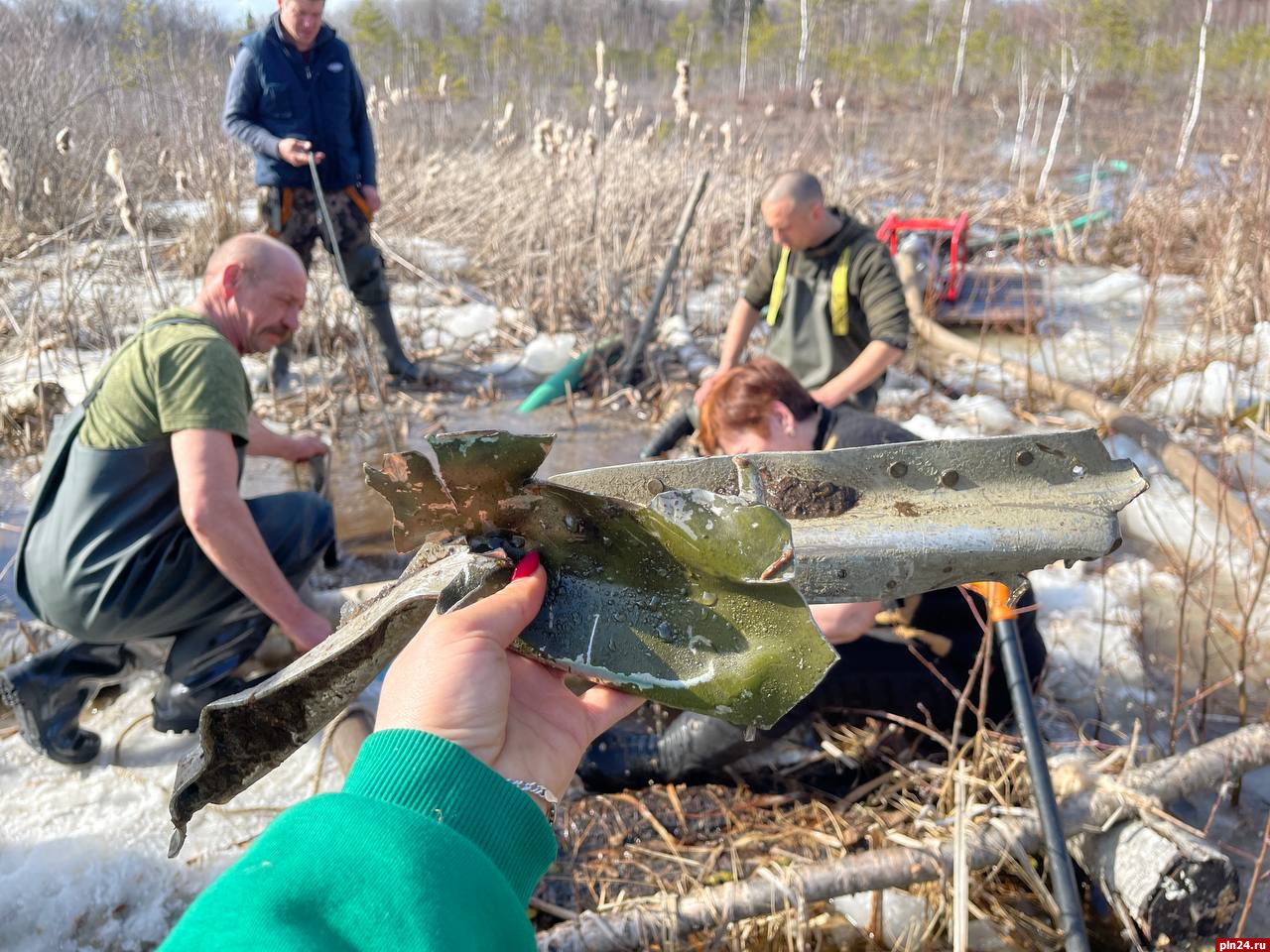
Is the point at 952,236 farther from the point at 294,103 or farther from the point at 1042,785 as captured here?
the point at 1042,785

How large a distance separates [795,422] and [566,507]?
4.87 ft

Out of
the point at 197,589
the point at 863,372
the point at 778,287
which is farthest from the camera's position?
the point at 778,287

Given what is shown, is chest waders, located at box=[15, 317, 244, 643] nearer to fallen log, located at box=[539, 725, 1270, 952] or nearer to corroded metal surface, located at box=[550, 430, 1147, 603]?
fallen log, located at box=[539, 725, 1270, 952]

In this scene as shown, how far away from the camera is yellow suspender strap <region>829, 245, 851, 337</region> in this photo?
361 centimetres

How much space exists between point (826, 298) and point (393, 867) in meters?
3.38

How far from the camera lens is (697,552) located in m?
0.99

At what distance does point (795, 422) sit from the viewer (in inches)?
95.8

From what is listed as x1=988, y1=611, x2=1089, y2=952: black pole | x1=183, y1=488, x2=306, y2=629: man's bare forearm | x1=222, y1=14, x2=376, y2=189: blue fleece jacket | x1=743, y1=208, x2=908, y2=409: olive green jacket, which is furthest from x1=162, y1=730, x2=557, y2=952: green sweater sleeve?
x1=222, y1=14, x2=376, y2=189: blue fleece jacket

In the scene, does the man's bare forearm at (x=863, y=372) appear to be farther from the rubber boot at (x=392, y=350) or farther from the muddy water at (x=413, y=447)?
the rubber boot at (x=392, y=350)

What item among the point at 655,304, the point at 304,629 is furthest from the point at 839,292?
the point at 304,629

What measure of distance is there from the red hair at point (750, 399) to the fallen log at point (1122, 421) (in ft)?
3.90

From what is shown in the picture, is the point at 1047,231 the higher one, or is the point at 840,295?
the point at 840,295

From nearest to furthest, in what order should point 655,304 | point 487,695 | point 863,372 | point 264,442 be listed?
point 487,695 < point 264,442 < point 863,372 < point 655,304

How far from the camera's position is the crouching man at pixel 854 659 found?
2391 mm
